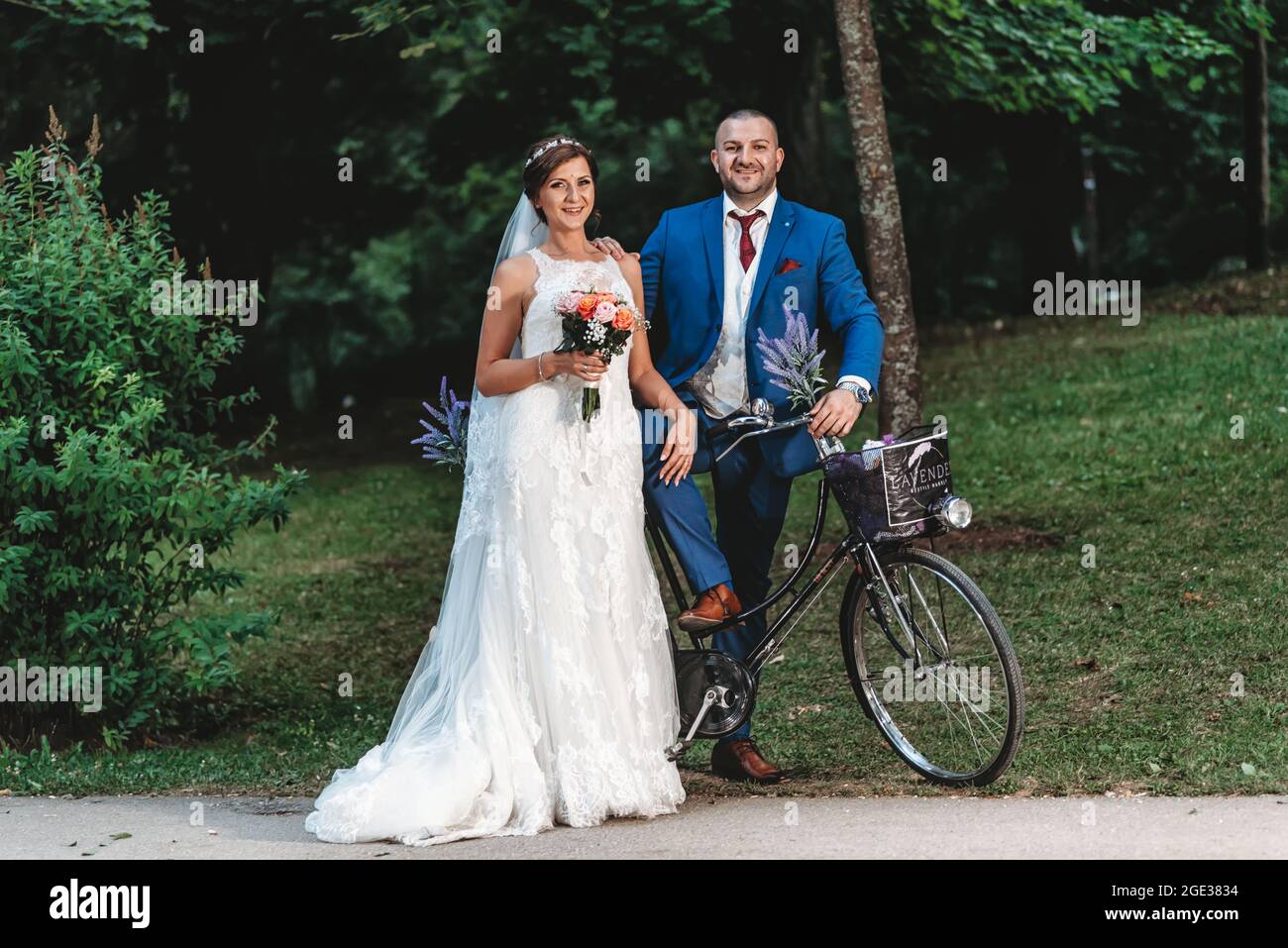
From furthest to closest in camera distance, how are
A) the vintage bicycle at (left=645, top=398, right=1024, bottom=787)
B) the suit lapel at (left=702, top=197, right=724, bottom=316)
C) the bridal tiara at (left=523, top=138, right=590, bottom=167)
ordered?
the suit lapel at (left=702, top=197, right=724, bottom=316) < the bridal tiara at (left=523, top=138, right=590, bottom=167) < the vintage bicycle at (left=645, top=398, right=1024, bottom=787)

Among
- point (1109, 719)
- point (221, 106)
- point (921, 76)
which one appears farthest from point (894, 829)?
Result: point (221, 106)

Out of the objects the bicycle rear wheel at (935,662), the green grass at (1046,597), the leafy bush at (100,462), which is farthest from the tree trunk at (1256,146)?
the bicycle rear wheel at (935,662)

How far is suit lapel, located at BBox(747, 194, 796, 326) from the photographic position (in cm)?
632

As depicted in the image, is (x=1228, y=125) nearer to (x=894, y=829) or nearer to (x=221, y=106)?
(x=221, y=106)

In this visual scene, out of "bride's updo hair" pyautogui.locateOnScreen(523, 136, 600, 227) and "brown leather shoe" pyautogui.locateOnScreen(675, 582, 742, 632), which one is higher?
"bride's updo hair" pyautogui.locateOnScreen(523, 136, 600, 227)

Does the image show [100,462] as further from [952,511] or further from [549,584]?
[952,511]

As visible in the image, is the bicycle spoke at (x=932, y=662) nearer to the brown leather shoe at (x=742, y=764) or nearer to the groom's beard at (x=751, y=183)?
the brown leather shoe at (x=742, y=764)

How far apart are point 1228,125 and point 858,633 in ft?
70.9

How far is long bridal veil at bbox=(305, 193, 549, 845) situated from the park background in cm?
108

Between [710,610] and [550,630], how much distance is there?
56 centimetres

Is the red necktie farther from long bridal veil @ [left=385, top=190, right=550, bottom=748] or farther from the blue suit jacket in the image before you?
long bridal veil @ [left=385, top=190, right=550, bottom=748]

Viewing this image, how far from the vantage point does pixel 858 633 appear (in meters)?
6.37

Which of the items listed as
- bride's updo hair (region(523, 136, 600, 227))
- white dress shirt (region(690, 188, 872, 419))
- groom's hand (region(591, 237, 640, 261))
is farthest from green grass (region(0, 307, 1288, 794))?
bride's updo hair (region(523, 136, 600, 227))

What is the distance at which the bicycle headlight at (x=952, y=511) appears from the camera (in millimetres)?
5746
